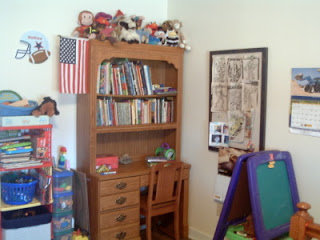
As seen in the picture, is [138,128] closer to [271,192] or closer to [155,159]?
[155,159]

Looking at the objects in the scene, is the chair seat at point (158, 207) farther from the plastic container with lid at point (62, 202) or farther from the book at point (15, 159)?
the book at point (15, 159)

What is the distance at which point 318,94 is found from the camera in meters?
2.60

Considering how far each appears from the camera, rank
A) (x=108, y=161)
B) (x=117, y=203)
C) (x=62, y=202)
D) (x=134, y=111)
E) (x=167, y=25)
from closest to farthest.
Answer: (x=62, y=202), (x=117, y=203), (x=108, y=161), (x=134, y=111), (x=167, y=25)

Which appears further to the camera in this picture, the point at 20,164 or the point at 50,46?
the point at 50,46

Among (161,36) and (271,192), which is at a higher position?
(161,36)

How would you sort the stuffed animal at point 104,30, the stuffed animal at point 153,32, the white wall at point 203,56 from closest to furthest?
the white wall at point 203,56
the stuffed animal at point 104,30
the stuffed animal at point 153,32

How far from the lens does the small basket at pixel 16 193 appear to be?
8.87ft

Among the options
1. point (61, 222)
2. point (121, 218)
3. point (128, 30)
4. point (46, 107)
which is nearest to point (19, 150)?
point (46, 107)

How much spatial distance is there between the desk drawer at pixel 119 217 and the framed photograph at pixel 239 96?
889mm

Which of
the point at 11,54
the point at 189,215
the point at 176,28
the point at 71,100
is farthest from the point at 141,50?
the point at 189,215

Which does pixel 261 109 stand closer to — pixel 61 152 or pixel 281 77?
pixel 281 77

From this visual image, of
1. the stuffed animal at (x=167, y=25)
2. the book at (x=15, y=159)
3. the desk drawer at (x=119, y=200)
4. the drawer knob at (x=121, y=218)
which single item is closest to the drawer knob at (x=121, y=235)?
the drawer knob at (x=121, y=218)

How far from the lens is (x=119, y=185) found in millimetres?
3143

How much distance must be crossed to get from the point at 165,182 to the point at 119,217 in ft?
1.59
